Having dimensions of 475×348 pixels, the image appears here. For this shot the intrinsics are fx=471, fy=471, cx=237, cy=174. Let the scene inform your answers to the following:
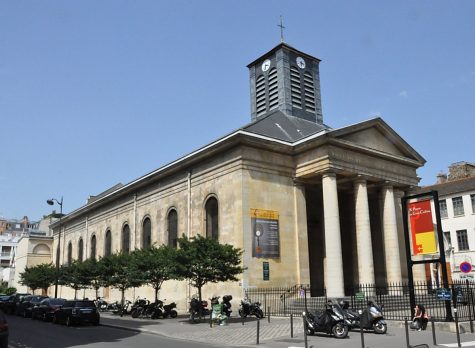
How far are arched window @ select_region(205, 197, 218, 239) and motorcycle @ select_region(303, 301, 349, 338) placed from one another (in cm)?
1437

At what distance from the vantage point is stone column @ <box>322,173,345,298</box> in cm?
2716

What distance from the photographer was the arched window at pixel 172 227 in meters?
35.6

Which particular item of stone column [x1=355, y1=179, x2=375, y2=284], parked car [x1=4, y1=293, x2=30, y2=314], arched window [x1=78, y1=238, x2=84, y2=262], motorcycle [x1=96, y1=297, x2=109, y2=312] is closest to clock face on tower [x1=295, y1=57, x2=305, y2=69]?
stone column [x1=355, y1=179, x2=375, y2=284]

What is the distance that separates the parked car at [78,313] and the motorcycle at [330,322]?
12006 mm

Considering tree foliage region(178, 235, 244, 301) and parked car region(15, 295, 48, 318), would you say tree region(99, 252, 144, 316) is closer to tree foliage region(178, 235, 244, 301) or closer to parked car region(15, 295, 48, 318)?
parked car region(15, 295, 48, 318)

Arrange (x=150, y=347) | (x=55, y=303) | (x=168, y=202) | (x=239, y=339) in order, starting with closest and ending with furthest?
(x=150, y=347) → (x=239, y=339) → (x=55, y=303) → (x=168, y=202)

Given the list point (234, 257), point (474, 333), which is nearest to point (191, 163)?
point (234, 257)

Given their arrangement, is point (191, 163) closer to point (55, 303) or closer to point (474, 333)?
point (55, 303)

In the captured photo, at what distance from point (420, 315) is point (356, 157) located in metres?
14.3

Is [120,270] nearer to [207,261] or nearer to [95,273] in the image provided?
[95,273]

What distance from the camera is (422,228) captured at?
63.2 feet

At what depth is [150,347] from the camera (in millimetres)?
14797

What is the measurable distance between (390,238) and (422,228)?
13072 millimetres

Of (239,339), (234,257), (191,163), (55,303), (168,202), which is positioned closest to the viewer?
(239,339)
